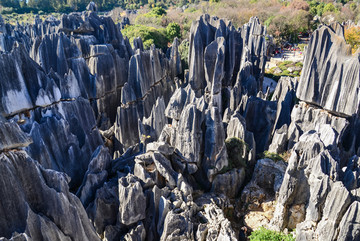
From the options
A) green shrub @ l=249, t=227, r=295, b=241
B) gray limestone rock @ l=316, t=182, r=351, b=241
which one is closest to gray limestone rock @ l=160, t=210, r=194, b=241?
green shrub @ l=249, t=227, r=295, b=241

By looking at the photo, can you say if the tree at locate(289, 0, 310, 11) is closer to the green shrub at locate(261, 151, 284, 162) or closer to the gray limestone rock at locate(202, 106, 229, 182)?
the green shrub at locate(261, 151, 284, 162)

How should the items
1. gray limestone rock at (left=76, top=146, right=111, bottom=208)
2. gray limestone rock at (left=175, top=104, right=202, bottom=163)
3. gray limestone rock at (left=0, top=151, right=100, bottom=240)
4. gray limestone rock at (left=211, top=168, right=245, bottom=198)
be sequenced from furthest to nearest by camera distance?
gray limestone rock at (left=211, top=168, right=245, bottom=198) → gray limestone rock at (left=175, top=104, right=202, bottom=163) → gray limestone rock at (left=76, top=146, right=111, bottom=208) → gray limestone rock at (left=0, top=151, right=100, bottom=240)

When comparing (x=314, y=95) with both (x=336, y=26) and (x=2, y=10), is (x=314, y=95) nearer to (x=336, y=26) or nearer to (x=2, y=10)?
(x=336, y=26)

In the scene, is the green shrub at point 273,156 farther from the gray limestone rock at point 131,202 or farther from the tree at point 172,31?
the tree at point 172,31

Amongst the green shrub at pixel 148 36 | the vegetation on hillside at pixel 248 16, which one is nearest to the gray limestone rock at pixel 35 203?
the green shrub at pixel 148 36

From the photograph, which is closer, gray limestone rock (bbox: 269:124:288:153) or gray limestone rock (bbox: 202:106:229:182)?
gray limestone rock (bbox: 202:106:229:182)
